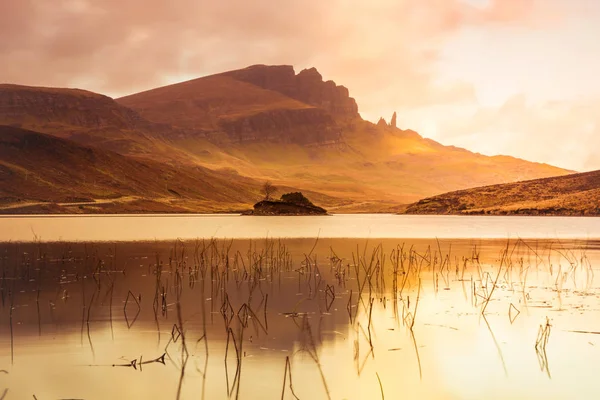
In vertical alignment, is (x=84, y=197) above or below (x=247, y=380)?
above

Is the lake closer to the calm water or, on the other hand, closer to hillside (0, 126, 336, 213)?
the calm water

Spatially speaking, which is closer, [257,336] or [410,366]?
[410,366]

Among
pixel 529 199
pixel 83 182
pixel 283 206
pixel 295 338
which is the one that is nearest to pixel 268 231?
pixel 295 338

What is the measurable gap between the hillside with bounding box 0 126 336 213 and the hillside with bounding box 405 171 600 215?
54213 mm

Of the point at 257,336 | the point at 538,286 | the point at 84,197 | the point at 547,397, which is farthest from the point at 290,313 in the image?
the point at 84,197

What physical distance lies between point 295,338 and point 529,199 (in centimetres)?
11789

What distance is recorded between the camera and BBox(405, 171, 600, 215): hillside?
110312 millimetres

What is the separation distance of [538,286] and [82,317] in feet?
44.8

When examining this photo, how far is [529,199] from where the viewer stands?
12188 centimetres

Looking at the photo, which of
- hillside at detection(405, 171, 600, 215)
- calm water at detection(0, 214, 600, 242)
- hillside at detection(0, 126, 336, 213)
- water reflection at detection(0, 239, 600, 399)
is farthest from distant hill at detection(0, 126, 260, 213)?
water reflection at detection(0, 239, 600, 399)

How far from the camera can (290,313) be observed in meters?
15.1

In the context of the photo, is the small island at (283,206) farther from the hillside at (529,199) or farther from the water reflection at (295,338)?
the water reflection at (295,338)

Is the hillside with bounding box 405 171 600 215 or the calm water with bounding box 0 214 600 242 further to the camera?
the hillside with bounding box 405 171 600 215

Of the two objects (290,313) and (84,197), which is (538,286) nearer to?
(290,313)
